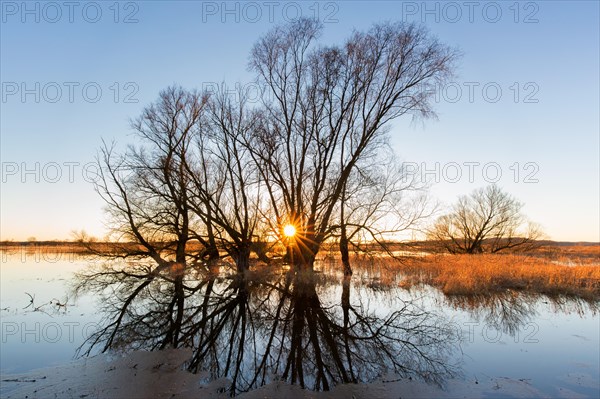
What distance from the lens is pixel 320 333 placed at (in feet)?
29.8

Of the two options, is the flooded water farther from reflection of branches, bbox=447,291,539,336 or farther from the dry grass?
the dry grass

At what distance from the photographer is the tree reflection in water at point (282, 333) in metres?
6.58

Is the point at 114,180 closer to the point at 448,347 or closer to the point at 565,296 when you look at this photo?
the point at 448,347

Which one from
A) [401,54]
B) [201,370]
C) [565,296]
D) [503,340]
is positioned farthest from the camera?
[401,54]

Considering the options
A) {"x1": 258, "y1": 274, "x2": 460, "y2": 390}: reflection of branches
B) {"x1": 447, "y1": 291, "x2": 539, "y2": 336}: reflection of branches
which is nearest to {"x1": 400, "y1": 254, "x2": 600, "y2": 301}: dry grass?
{"x1": 447, "y1": 291, "x2": 539, "y2": 336}: reflection of branches

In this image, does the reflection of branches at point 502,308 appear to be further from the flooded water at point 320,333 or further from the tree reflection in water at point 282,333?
the tree reflection in water at point 282,333

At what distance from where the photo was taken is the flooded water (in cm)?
657

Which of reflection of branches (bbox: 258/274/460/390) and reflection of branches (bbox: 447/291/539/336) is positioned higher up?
reflection of branches (bbox: 258/274/460/390)

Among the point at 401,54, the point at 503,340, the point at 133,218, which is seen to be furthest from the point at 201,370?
the point at 133,218

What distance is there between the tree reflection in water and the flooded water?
0.10 ft

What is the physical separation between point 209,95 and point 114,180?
7973 millimetres

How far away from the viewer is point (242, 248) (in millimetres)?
21844

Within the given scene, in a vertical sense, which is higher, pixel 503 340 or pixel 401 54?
pixel 401 54

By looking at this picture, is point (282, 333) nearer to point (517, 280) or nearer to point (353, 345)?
point (353, 345)
